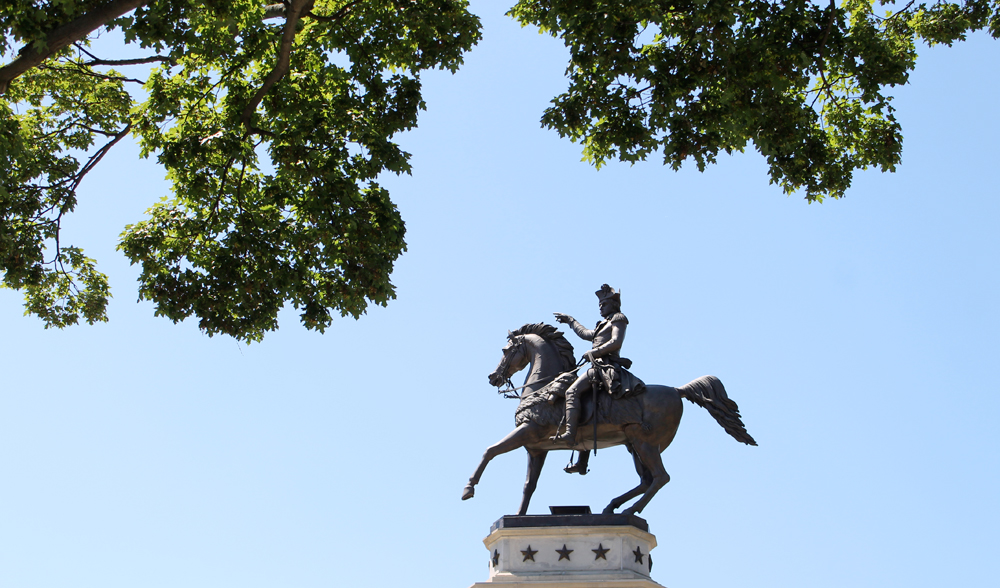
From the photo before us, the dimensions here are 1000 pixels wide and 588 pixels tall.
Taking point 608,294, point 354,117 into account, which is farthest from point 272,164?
point 608,294

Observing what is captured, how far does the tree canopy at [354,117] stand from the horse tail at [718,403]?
2.59 metres

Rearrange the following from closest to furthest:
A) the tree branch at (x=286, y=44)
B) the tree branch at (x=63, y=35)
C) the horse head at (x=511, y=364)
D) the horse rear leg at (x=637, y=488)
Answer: the tree branch at (x=63, y=35) → the tree branch at (x=286, y=44) → the horse rear leg at (x=637, y=488) → the horse head at (x=511, y=364)

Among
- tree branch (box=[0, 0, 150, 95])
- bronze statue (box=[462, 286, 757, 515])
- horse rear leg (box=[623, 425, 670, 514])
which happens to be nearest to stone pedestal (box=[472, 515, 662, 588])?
bronze statue (box=[462, 286, 757, 515])

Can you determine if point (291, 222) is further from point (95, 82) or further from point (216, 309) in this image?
point (95, 82)

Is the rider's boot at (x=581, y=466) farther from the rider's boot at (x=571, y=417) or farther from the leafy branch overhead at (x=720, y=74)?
the leafy branch overhead at (x=720, y=74)

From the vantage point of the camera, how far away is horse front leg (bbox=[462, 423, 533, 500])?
43.3ft

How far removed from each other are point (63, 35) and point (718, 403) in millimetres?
8247

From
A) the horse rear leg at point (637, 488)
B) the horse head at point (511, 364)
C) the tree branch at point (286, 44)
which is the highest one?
the tree branch at point (286, 44)

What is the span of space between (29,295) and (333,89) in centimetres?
521

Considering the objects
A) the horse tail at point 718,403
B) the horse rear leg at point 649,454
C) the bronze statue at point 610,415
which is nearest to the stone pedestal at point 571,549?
the bronze statue at point 610,415

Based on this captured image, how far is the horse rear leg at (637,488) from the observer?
13.2m

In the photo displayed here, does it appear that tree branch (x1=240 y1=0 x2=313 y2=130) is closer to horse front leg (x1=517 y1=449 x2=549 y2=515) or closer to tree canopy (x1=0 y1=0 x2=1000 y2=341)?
tree canopy (x1=0 y1=0 x2=1000 y2=341)

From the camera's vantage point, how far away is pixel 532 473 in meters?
13.5

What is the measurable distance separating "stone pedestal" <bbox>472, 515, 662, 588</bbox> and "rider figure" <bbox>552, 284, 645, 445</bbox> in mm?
1061
